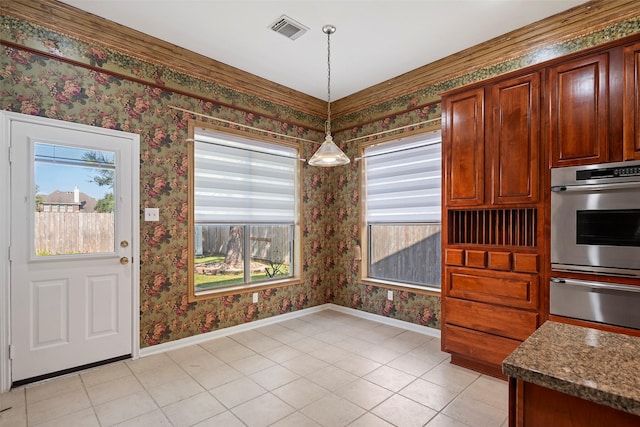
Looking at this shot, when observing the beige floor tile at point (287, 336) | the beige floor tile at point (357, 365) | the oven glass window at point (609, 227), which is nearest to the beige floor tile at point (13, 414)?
the beige floor tile at point (287, 336)

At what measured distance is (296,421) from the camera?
→ 2238 mm

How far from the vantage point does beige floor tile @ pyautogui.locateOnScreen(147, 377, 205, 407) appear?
2.50m

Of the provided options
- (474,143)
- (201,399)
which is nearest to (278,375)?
(201,399)

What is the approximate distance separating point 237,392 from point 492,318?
2.21 metres

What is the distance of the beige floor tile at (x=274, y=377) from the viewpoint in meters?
2.74

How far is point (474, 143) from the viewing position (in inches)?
116

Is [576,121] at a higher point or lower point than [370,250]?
higher

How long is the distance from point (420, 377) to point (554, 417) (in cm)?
215

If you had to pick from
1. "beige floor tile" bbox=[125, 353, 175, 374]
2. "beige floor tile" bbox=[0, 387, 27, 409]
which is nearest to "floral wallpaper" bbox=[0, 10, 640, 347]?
"beige floor tile" bbox=[125, 353, 175, 374]

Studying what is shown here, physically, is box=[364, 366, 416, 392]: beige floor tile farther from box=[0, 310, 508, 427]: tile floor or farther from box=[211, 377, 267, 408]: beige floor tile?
box=[211, 377, 267, 408]: beige floor tile

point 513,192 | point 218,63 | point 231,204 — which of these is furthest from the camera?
point 231,204

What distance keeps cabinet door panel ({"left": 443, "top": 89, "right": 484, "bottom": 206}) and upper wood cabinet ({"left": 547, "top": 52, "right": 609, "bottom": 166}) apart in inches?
21.2

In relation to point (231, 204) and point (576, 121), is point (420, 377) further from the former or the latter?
point (231, 204)

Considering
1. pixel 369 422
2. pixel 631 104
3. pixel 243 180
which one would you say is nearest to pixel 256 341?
pixel 369 422
